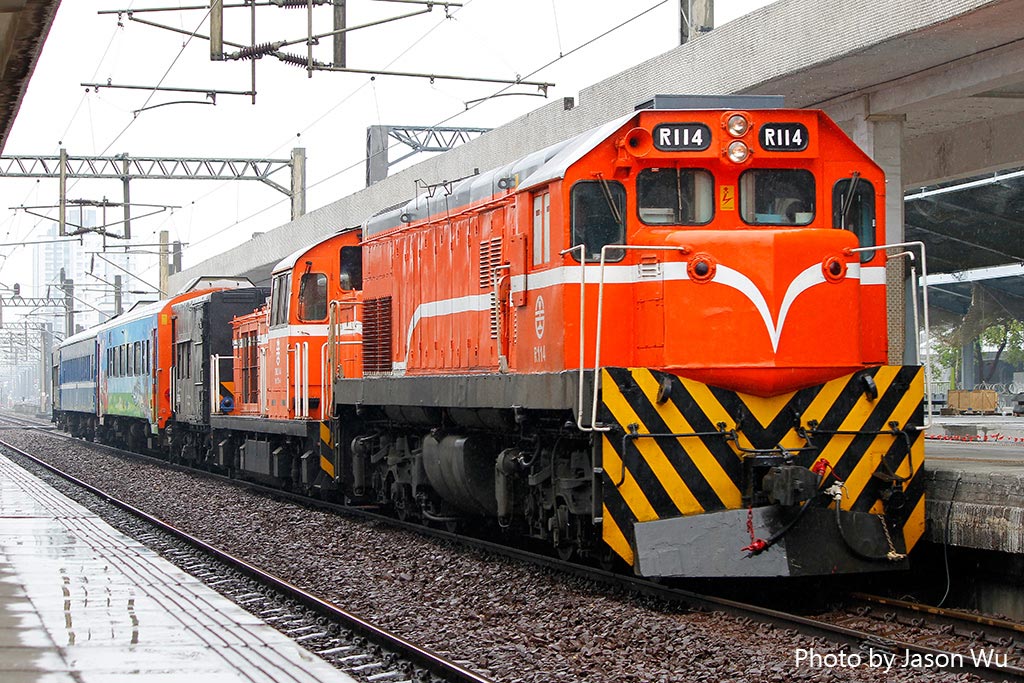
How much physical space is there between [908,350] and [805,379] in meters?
6.35

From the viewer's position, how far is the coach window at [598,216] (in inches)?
375

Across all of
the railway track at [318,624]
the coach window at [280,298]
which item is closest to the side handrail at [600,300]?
the railway track at [318,624]

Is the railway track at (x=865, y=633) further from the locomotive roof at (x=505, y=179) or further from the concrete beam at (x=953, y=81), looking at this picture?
the concrete beam at (x=953, y=81)

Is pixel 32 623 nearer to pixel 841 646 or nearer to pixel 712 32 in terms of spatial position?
pixel 841 646

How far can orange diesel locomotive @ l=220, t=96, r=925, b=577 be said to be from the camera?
8.96m

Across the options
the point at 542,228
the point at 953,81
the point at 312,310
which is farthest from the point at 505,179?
the point at 312,310

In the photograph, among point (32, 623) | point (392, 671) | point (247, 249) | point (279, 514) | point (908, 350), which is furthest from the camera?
point (247, 249)

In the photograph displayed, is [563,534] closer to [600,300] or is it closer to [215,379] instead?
[600,300]

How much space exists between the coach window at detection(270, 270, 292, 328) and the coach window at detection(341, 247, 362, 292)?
724 millimetres

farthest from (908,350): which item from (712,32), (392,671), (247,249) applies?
(247,249)

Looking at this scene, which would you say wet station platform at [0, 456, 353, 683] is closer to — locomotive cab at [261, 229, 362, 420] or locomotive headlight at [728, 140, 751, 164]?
locomotive cab at [261, 229, 362, 420]

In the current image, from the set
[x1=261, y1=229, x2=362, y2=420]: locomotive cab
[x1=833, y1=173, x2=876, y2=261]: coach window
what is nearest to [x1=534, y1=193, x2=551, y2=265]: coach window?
[x1=833, y1=173, x2=876, y2=261]: coach window

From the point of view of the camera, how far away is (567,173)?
9469mm

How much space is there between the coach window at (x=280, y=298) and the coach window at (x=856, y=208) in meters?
9.10
